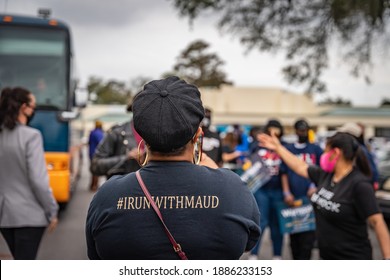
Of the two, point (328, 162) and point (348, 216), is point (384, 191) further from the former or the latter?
point (348, 216)

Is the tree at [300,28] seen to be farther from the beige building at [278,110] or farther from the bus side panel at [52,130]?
the beige building at [278,110]

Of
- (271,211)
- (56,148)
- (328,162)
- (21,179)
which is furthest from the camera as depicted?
(56,148)

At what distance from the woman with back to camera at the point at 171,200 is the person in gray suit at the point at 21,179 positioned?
2069 millimetres

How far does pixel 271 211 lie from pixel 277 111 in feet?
174

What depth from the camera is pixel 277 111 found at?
194ft

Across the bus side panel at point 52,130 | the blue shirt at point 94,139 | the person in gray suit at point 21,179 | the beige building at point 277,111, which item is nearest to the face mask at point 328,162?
the person in gray suit at point 21,179

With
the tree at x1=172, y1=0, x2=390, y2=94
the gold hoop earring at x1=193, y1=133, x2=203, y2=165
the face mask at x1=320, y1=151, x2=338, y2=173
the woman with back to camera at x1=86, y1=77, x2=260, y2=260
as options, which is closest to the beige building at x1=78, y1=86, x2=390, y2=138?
the tree at x1=172, y1=0, x2=390, y2=94

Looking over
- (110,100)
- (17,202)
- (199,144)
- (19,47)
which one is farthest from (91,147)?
(110,100)

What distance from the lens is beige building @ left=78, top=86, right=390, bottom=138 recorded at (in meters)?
56.6

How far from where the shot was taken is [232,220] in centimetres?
200

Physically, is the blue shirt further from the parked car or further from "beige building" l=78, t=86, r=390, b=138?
"beige building" l=78, t=86, r=390, b=138

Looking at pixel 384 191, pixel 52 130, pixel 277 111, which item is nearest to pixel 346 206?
pixel 384 191

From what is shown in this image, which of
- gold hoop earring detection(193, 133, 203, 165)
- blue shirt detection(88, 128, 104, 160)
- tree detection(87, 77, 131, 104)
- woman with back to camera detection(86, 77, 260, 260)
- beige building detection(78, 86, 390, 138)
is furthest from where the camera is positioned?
tree detection(87, 77, 131, 104)

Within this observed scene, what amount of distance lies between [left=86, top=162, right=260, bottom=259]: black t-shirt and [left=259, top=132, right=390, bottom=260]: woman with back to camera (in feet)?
6.52
